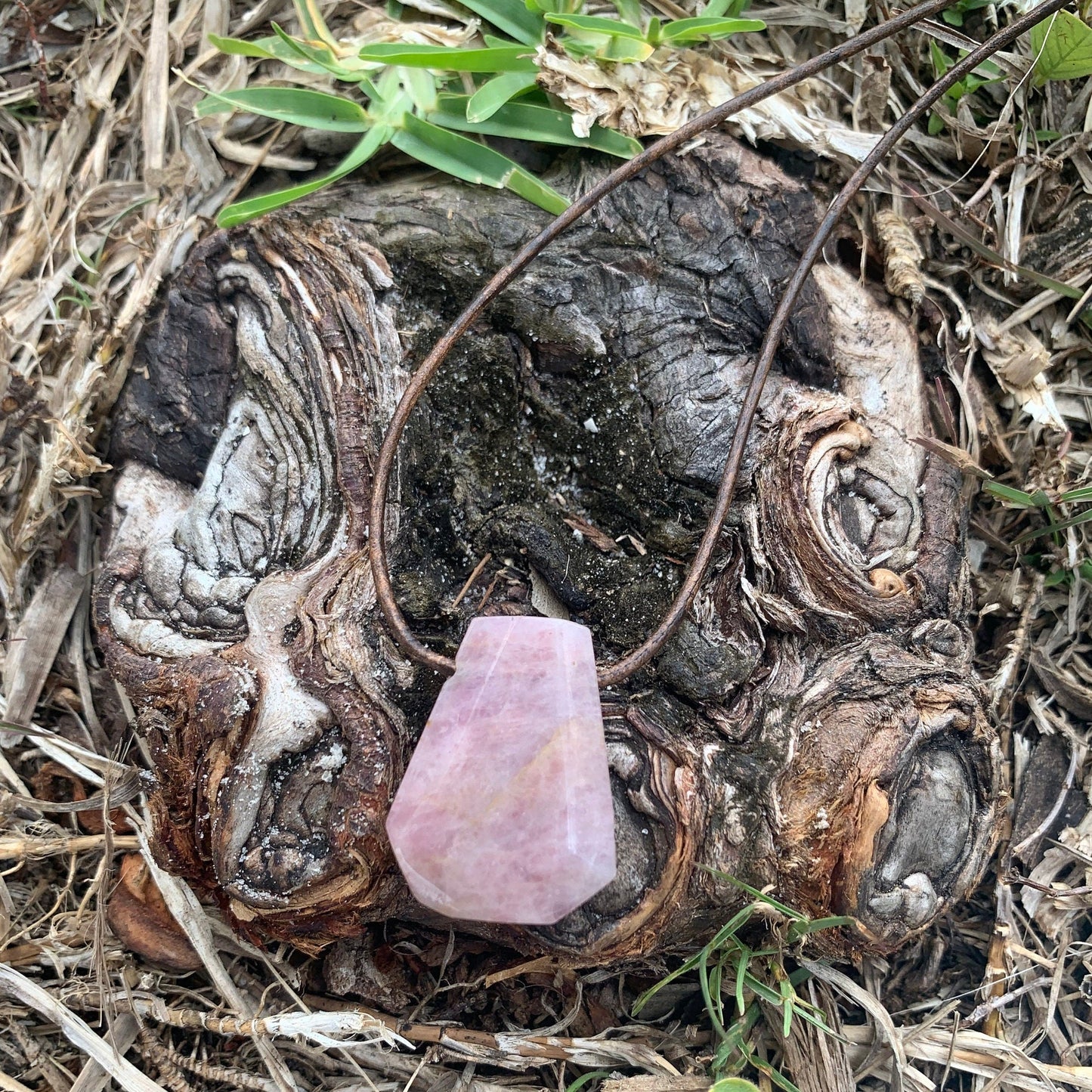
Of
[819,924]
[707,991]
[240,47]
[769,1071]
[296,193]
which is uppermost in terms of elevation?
[240,47]

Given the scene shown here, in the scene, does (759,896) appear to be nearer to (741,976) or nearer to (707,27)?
(741,976)

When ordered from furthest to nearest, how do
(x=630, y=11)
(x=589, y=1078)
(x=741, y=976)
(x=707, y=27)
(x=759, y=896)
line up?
(x=630, y=11), (x=707, y=27), (x=589, y=1078), (x=741, y=976), (x=759, y=896)

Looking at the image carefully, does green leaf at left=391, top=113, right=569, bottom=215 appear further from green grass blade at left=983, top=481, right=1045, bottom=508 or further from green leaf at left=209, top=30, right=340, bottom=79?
green grass blade at left=983, top=481, right=1045, bottom=508

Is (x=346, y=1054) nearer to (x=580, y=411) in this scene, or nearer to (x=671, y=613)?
(x=671, y=613)

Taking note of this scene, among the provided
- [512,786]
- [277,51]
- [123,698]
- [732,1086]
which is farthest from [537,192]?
[732,1086]

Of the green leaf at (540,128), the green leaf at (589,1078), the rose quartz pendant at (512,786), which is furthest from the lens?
the green leaf at (540,128)

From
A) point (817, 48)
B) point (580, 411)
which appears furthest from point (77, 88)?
point (817, 48)

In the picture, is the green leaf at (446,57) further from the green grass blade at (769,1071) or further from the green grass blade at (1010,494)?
the green grass blade at (769,1071)

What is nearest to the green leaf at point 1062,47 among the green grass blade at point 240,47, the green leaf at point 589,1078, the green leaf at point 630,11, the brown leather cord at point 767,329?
the brown leather cord at point 767,329
